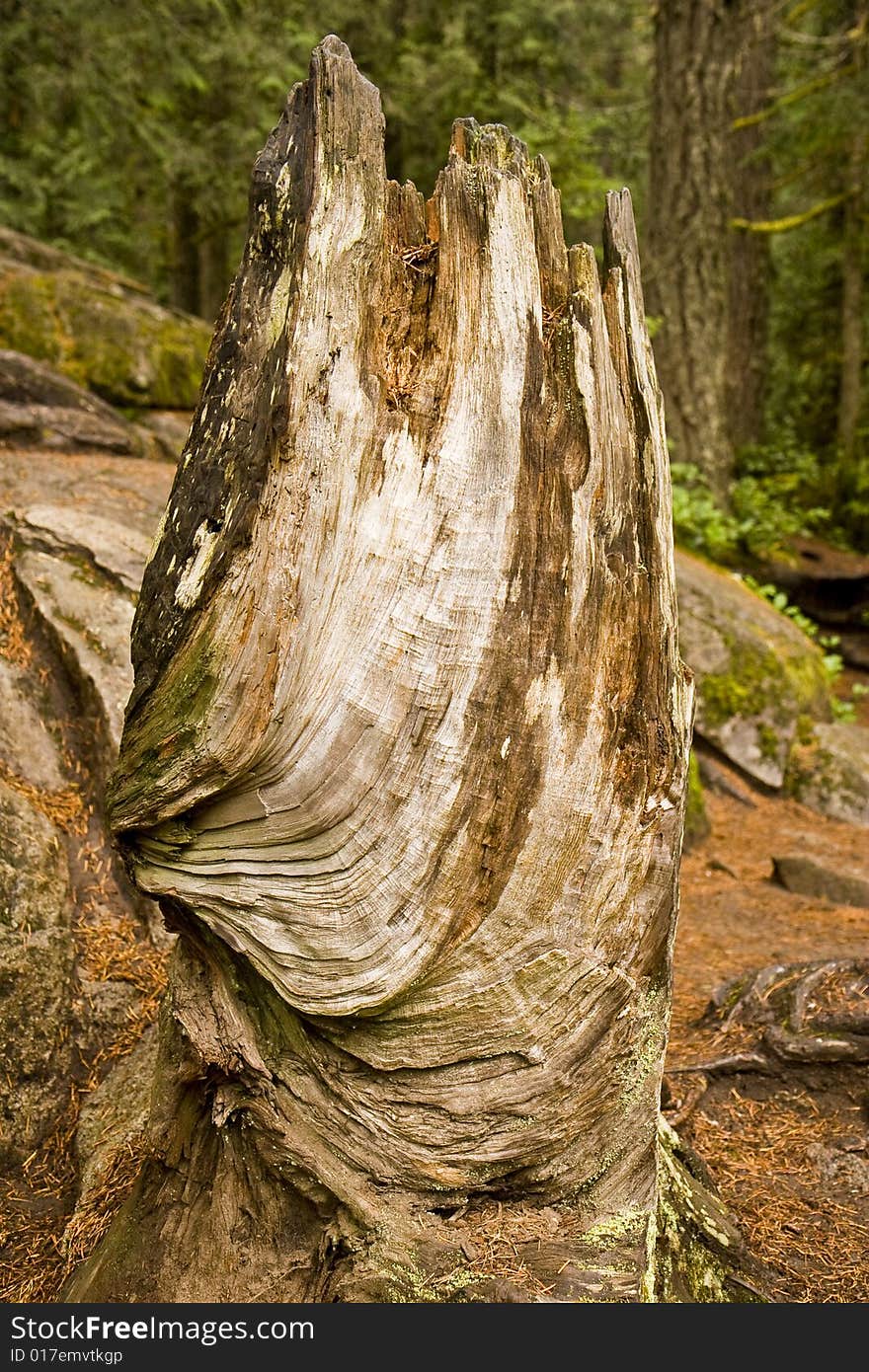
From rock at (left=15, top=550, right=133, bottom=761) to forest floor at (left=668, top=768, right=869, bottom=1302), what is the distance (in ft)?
10.4

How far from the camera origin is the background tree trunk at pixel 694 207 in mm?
10953

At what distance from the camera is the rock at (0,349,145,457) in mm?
7828

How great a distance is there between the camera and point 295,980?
2.88 meters

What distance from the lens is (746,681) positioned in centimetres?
847

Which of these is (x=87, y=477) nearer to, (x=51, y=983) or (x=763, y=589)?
(x=51, y=983)

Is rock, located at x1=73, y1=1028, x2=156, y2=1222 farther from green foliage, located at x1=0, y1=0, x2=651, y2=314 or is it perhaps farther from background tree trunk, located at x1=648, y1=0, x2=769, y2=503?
green foliage, located at x1=0, y1=0, x2=651, y2=314

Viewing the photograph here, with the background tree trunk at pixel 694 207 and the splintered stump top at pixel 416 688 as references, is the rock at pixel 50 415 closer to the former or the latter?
the splintered stump top at pixel 416 688

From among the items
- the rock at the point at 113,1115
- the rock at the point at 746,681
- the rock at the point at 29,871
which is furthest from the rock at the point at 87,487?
the rock at the point at 746,681

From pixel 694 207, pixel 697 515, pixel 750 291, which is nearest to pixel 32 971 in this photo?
pixel 697 515

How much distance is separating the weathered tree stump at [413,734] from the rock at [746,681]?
18.4 feet

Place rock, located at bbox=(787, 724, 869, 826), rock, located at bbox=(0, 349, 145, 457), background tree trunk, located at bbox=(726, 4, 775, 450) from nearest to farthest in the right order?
rock, located at bbox=(0, 349, 145, 457) → rock, located at bbox=(787, 724, 869, 826) → background tree trunk, located at bbox=(726, 4, 775, 450)

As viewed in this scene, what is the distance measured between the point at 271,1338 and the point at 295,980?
927 mm

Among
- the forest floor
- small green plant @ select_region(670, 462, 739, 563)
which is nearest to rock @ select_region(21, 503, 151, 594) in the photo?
the forest floor

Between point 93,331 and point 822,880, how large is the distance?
26.1ft
